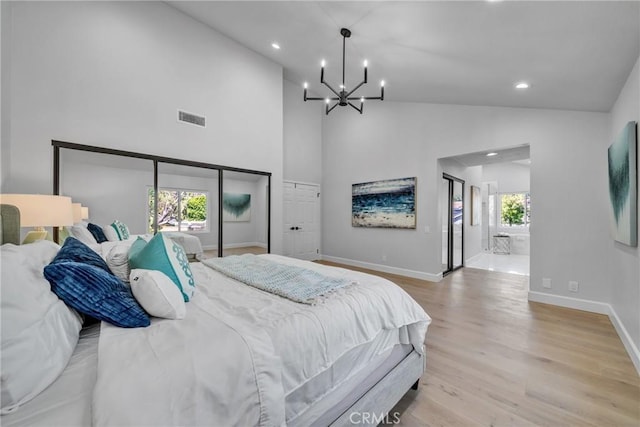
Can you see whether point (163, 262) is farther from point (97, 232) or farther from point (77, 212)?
point (77, 212)

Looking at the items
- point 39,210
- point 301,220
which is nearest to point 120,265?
point 39,210

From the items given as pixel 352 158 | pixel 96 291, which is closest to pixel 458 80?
pixel 352 158

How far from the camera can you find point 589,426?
152cm

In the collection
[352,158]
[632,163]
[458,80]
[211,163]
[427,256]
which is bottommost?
[427,256]

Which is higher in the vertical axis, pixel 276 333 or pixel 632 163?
pixel 632 163

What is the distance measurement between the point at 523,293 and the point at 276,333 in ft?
14.4

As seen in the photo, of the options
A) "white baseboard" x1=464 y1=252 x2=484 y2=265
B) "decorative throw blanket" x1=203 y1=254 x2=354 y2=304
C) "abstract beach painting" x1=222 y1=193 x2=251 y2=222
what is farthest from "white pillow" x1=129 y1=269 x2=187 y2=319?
"white baseboard" x1=464 y1=252 x2=484 y2=265

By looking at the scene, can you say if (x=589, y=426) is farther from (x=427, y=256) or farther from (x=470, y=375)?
(x=427, y=256)

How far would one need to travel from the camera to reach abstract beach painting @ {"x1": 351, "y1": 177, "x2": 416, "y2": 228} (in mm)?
4879

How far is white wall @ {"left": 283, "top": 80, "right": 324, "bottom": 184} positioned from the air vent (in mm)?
2081

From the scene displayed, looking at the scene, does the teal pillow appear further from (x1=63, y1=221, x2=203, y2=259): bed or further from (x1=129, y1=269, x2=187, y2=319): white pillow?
(x1=63, y1=221, x2=203, y2=259): bed

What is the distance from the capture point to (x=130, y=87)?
3.23m

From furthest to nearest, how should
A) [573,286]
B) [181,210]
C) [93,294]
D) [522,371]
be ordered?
[181,210]
[573,286]
[522,371]
[93,294]

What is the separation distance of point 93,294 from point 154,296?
21 centimetres
